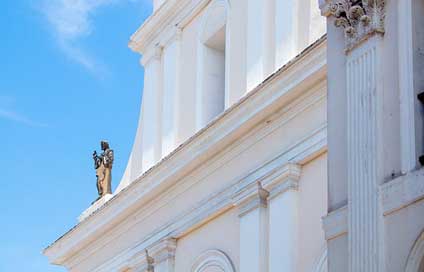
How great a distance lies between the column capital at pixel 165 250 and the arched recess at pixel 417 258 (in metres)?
11.9

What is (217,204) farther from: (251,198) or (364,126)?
(364,126)

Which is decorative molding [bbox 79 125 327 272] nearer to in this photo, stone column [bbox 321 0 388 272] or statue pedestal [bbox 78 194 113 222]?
statue pedestal [bbox 78 194 113 222]

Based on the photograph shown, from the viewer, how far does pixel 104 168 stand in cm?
2822

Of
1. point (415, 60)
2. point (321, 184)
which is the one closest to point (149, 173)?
point (321, 184)

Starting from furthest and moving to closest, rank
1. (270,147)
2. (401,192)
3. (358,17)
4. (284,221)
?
(270,147)
(284,221)
(358,17)
(401,192)

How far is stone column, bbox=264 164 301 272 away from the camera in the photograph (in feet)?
67.3

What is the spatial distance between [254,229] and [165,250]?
124 inches

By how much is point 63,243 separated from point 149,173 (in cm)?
402

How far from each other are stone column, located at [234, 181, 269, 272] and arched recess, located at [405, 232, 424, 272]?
8641 mm

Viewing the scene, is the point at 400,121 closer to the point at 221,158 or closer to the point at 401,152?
the point at 401,152

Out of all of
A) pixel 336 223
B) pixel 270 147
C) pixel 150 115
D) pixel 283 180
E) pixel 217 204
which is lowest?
pixel 336 223

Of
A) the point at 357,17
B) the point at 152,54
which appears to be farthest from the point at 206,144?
the point at 357,17

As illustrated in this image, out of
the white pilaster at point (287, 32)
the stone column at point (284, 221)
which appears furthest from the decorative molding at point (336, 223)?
the white pilaster at point (287, 32)

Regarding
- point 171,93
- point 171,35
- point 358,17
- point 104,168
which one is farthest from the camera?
point 104,168
